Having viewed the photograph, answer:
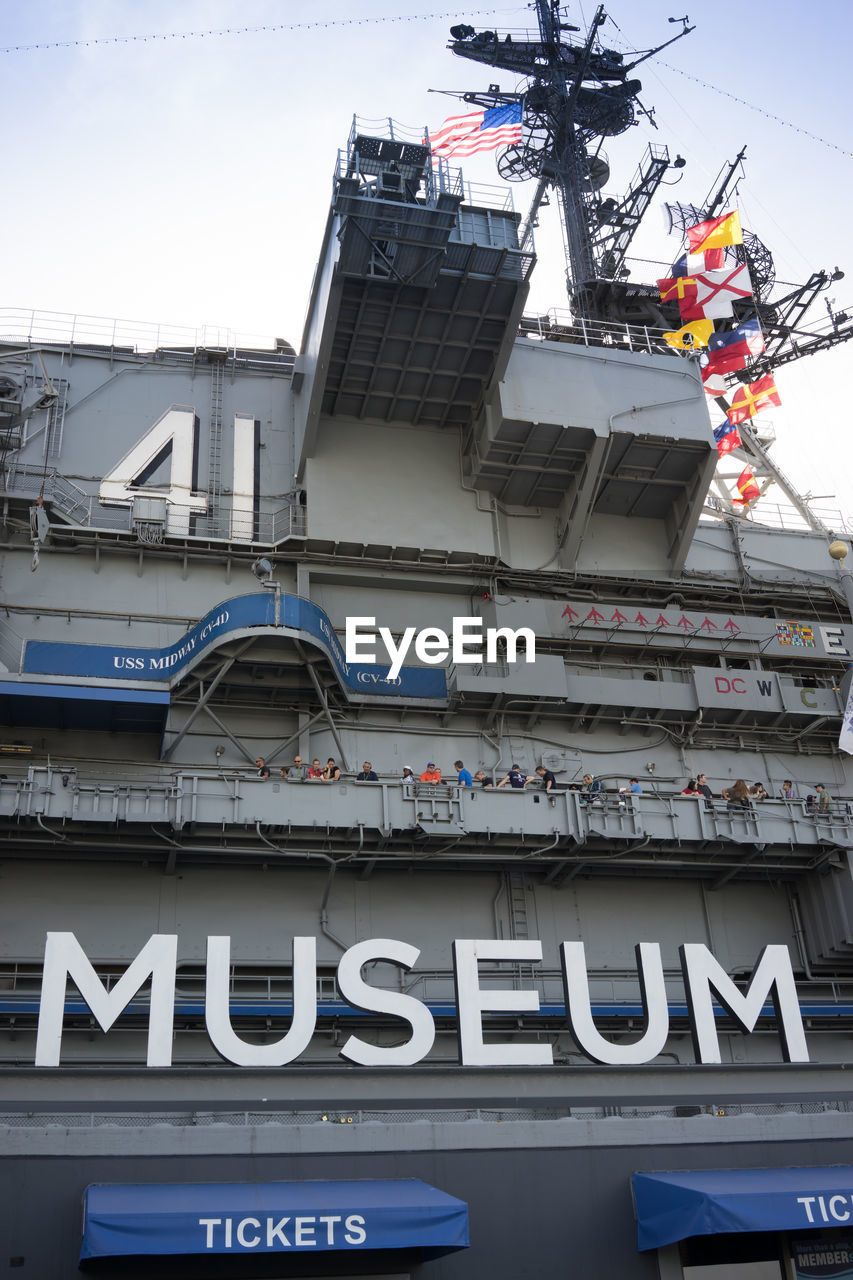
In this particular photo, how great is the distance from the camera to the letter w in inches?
605

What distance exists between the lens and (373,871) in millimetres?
24625

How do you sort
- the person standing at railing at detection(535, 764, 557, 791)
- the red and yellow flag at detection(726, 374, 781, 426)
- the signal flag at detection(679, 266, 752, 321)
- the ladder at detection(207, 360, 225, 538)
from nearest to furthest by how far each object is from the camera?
the person standing at railing at detection(535, 764, 557, 791) < the ladder at detection(207, 360, 225, 538) < the signal flag at detection(679, 266, 752, 321) < the red and yellow flag at detection(726, 374, 781, 426)

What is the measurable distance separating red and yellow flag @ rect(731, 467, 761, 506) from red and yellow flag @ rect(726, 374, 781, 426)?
184cm

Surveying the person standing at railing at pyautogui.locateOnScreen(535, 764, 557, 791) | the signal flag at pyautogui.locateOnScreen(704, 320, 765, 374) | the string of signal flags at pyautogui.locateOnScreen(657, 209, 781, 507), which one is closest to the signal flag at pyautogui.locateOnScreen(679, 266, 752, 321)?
the string of signal flags at pyautogui.locateOnScreen(657, 209, 781, 507)

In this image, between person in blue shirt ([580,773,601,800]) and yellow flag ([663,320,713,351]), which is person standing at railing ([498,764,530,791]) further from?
yellow flag ([663,320,713,351])

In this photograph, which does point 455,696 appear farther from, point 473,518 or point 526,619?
point 473,518

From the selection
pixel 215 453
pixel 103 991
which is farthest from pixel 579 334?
pixel 103 991

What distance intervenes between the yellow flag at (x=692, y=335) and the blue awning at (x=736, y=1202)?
24.3m

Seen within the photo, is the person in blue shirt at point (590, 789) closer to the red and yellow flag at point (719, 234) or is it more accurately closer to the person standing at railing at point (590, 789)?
the person standing at railing at point (590, 789)

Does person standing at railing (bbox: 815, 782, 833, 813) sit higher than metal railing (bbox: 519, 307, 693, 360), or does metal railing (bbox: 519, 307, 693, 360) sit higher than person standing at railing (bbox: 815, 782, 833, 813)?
metal railing (bbox: 519, 307, 693, 360)

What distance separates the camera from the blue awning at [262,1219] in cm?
1195

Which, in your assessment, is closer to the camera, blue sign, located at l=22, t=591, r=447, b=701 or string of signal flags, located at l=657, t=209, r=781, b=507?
blue sign, located at l=22, t=591, r=447, b=701

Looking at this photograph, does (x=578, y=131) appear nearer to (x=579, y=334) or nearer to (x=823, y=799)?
(x=579, y=334)

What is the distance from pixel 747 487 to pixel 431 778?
19193 mm
